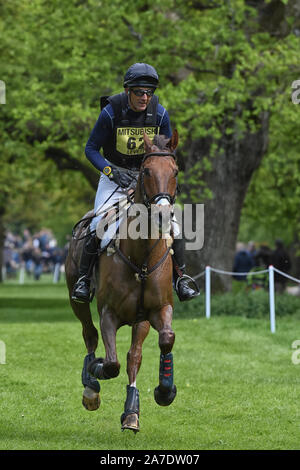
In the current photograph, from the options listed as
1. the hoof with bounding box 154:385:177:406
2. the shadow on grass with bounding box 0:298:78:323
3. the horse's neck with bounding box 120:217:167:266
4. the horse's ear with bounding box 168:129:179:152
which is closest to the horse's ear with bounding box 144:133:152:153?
the horse's ear with bounding box 168:129:179:152

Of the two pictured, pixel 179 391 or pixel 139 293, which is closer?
pixel 139 293

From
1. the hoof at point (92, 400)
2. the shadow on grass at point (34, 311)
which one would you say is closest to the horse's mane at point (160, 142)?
the hoof at point (92, 400)

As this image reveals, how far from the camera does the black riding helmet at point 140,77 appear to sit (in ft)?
28.7

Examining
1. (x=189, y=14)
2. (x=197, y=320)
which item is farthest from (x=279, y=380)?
(x=189, y=14)

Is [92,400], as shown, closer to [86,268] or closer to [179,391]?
[86,268]

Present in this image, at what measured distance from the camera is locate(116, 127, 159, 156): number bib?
29.6 ft

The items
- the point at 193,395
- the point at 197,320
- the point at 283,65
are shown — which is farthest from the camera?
the point at 283,65

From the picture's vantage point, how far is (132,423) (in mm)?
8594

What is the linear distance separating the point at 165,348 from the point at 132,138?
2201 mm

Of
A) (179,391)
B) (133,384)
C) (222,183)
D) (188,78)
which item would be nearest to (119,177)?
(133,384)

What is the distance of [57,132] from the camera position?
2422 centimetres

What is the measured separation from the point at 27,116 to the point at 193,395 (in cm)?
1303
